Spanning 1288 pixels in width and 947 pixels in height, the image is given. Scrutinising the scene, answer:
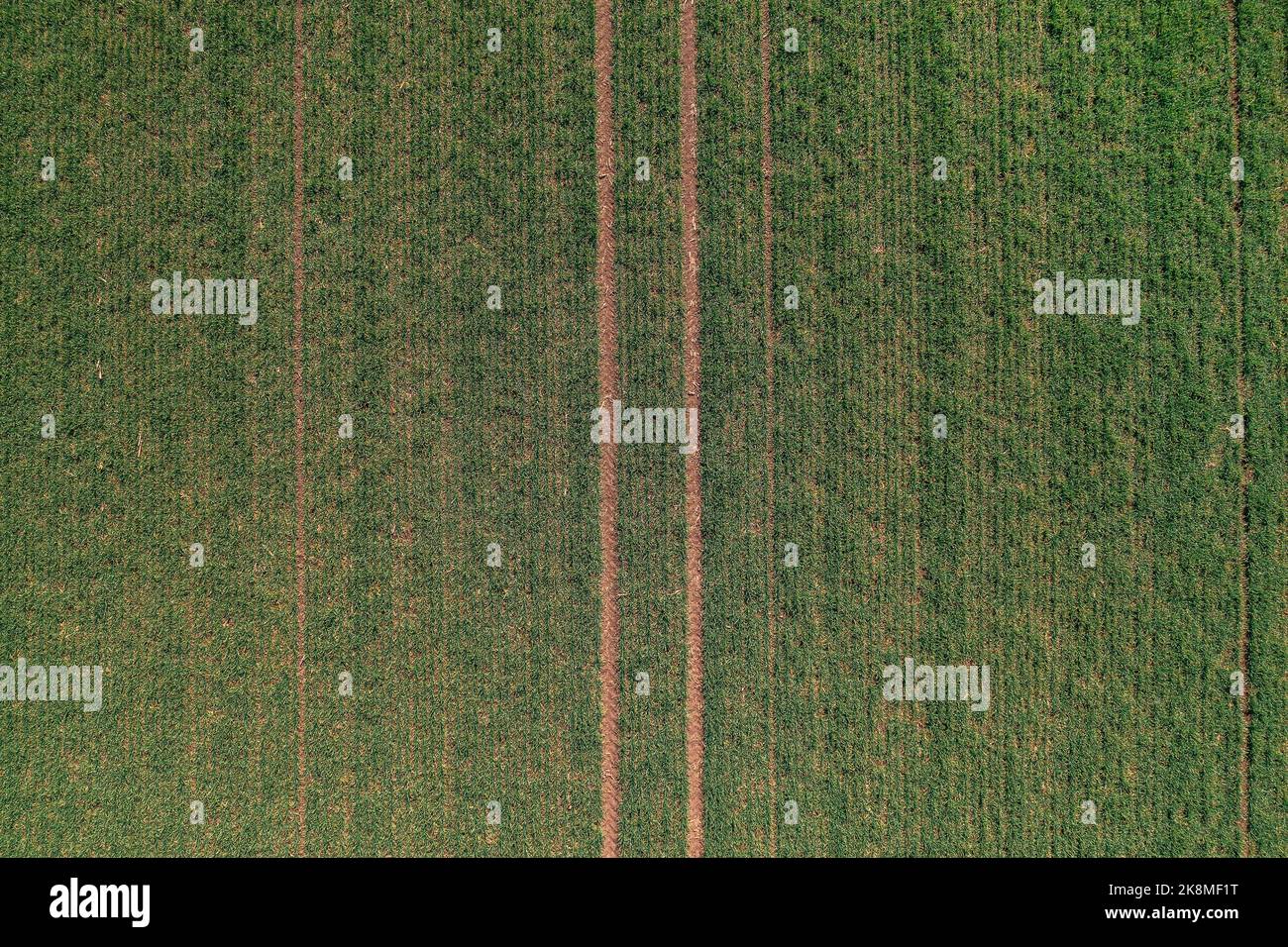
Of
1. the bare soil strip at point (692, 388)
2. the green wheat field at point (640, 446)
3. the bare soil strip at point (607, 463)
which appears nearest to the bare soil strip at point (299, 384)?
the green wheat field at point (640, 446)

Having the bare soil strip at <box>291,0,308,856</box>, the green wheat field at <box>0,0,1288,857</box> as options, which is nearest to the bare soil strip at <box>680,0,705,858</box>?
the green wheat field at <box>0,0,1288,857</box>

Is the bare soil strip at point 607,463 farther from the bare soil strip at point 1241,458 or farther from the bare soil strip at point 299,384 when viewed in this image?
the bare soil strip at point 1241,458

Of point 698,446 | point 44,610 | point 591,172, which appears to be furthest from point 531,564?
point 44,610

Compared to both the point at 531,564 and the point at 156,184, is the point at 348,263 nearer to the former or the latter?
the point at 156,184

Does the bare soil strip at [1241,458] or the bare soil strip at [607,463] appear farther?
the bare soil strip at [607,463]

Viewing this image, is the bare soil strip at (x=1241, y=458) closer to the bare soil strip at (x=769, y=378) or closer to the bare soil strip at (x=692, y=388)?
the bare soil strip at (x=769, y=378)

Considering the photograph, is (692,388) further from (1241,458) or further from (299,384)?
(1241,458)
